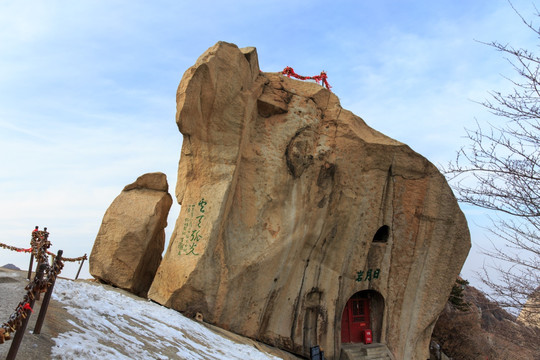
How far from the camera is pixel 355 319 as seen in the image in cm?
1103

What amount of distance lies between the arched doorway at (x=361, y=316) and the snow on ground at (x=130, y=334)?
4416 millimetres

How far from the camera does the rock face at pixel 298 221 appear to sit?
27.5ft

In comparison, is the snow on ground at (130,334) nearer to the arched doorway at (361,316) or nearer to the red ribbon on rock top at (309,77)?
the arched doorway at (361,316)

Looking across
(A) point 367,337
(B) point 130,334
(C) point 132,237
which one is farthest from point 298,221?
(B) point 130,334

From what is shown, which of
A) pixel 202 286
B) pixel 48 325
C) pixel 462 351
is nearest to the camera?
pixel 48 325

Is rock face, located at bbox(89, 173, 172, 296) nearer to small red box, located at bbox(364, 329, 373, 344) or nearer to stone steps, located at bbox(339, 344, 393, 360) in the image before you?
stone steps, located at bbox(339, 344, 393, 360)

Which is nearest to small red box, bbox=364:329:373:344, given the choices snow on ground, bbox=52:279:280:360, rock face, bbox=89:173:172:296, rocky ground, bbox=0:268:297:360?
rocky ground, bbox=0:268:297:360

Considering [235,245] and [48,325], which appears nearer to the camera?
[48,325]

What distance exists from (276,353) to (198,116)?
16.6 feet

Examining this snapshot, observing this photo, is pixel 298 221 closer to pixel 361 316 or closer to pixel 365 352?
pixel 361 316

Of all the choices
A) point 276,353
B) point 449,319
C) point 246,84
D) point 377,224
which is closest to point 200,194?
point 246,84

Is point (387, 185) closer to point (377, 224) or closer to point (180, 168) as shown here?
point (377, 224)

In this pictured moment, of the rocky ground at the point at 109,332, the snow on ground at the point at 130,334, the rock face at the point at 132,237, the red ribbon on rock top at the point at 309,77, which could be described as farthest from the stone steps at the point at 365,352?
the red ribbon on rock top at the point at 309,77

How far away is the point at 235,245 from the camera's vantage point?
857 centimetres
